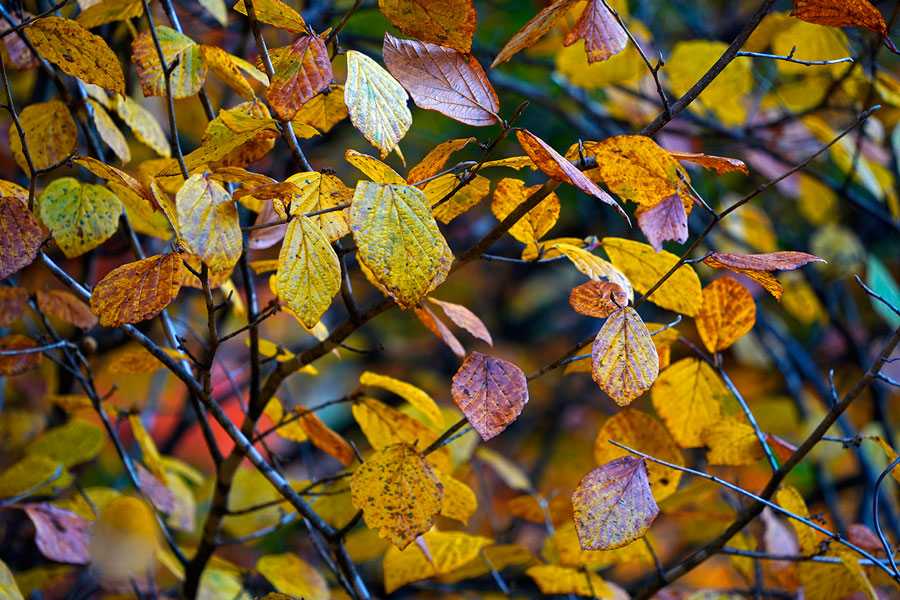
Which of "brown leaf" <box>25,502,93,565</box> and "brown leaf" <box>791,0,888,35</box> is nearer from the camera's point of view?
"brown leaf" <box>791,0,888,35</box>

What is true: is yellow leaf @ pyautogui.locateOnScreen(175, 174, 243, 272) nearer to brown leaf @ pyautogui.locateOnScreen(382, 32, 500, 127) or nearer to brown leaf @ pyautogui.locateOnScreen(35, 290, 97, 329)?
brown leaf @ pyautogui.locateOnScreen(382, 32, 500, 127)

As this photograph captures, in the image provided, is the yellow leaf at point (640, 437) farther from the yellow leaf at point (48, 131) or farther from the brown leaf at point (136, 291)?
the yellow leaf at point (48, 131)

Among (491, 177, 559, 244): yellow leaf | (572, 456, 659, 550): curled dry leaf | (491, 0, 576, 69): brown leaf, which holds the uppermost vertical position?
(491, 0, 576, 69): brown leaf

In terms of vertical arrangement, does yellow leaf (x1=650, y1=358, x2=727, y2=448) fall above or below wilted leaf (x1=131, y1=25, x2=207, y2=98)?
below

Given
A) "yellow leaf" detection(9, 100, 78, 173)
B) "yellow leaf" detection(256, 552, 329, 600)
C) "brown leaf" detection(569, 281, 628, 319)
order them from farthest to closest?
"yellow leaf" detection(256, 552, 329, 600), "yellow leaf" detection(9, 100, 78, 173), "brown leaf" detection(569, 281, 628, 319)

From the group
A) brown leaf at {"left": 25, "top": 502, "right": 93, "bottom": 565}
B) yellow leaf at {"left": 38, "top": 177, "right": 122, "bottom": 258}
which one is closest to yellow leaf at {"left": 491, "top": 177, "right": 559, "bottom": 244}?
yellow leaf at {"left": 38, "top": 177, "right": 122, "bottom": 258}

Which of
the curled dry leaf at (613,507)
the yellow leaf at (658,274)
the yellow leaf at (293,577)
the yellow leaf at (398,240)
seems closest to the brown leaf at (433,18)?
the yellow leaf at (398,240)
